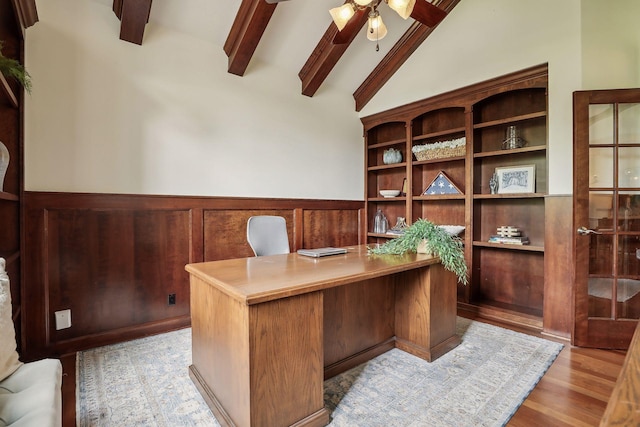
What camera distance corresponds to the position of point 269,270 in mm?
1818

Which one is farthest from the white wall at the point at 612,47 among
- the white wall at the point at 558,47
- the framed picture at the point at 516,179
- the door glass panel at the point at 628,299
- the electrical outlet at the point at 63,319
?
the electrical outlet at the point at 63,319

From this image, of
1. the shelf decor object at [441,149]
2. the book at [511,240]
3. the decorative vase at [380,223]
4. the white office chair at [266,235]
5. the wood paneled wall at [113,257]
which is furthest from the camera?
the decorative vase at [380,223]

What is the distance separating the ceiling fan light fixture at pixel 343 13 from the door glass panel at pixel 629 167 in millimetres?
2371

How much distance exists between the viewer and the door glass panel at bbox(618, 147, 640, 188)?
248cm

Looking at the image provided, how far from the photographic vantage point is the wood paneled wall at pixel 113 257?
7.68 feet

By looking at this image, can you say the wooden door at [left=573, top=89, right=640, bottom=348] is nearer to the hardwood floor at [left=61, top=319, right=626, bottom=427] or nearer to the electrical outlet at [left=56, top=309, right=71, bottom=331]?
the hardwood floor at [left=61, top=319, right=626, bottom=427]

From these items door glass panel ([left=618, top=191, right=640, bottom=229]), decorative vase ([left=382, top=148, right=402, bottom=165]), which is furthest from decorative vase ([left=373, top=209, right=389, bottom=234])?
door glass panel ([left=618, top=191, right=640, bottom=229])

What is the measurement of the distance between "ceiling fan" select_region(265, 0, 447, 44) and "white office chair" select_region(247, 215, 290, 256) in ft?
5.45

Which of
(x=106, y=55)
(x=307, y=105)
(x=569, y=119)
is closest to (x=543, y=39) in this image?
(x=569, y=119)

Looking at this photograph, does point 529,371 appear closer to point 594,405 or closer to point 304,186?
point 594,405

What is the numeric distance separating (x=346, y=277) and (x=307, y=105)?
2.88m

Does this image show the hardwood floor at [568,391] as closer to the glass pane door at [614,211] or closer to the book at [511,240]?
the glass pane door at [614,211]

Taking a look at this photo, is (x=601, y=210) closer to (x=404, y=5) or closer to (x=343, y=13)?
(x=404, y=5)

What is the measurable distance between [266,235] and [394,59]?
279 cm
